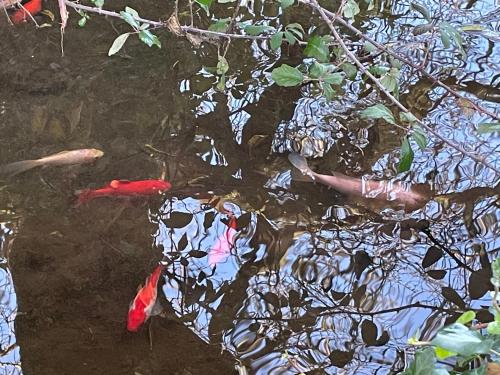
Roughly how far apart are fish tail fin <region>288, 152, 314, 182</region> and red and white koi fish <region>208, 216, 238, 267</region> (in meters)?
0.42

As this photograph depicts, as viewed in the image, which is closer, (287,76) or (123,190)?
(287,76)

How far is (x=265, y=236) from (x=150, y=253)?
1.63 feet

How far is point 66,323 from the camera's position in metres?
2.45

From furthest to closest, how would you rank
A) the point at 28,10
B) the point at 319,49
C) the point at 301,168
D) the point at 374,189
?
the point at 28,10 → the point at 301,168 → the point at 374,189 → the point at 319,49

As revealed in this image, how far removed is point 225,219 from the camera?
2.87 metres

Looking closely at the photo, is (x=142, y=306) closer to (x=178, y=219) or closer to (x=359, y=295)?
(x=178, y=219)

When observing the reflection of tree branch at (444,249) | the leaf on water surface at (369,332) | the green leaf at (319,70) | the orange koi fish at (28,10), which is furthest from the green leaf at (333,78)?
the orange koi fish at (28,10)

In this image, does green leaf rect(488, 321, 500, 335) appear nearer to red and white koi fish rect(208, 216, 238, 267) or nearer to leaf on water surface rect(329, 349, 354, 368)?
leaf on water surface rect(329, 349, 354, 368)

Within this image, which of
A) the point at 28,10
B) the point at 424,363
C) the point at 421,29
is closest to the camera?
the point at 424,363

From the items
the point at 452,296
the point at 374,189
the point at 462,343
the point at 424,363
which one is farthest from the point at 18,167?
the point at 462,343

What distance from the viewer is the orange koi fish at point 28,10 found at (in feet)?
13.0

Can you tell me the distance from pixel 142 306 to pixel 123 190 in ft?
2.16

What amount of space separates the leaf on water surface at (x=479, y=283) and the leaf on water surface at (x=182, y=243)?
119 cm

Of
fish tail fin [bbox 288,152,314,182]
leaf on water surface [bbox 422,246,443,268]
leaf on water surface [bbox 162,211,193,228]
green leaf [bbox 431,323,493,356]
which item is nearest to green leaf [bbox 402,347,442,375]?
green leaf [bbox 431,323,493,356]
